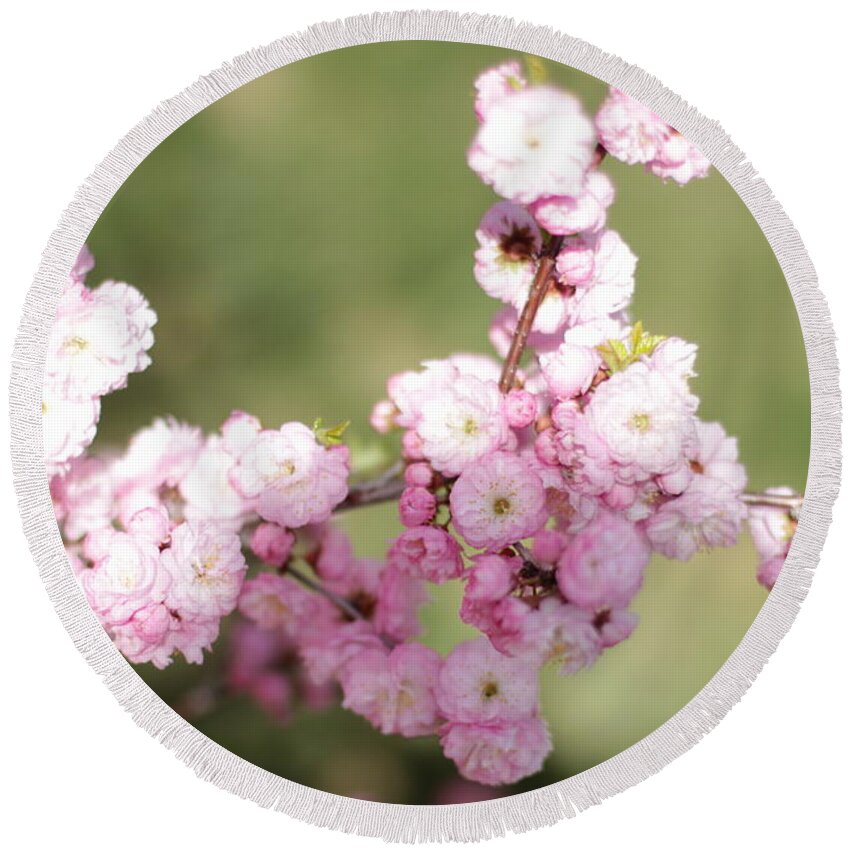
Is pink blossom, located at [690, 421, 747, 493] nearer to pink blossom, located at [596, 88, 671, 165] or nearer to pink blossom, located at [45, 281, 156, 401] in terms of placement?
pink blossom, located at [596, 88, 671, 165]

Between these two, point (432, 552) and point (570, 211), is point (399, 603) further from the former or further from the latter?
point (570, 211)

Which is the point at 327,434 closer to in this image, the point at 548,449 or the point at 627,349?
the point at 548,449

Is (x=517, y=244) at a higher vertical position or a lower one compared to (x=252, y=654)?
higher

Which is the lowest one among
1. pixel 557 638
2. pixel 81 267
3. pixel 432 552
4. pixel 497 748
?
pixel 497 748

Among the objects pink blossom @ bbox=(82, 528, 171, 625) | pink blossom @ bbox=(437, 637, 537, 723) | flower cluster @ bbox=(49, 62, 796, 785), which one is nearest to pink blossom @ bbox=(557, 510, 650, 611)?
flower cluster @ bbox=(49, 62, 796, 785)

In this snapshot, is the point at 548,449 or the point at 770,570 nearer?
the point at 548,449

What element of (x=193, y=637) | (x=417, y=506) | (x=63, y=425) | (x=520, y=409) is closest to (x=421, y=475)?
(x=417, y=506)

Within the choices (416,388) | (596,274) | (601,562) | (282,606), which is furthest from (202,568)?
(596,274)

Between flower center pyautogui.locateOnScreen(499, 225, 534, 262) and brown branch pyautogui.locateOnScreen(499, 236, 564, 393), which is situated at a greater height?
flower center pyautogui.locateOnScreen(499, 225, 534, 262)
